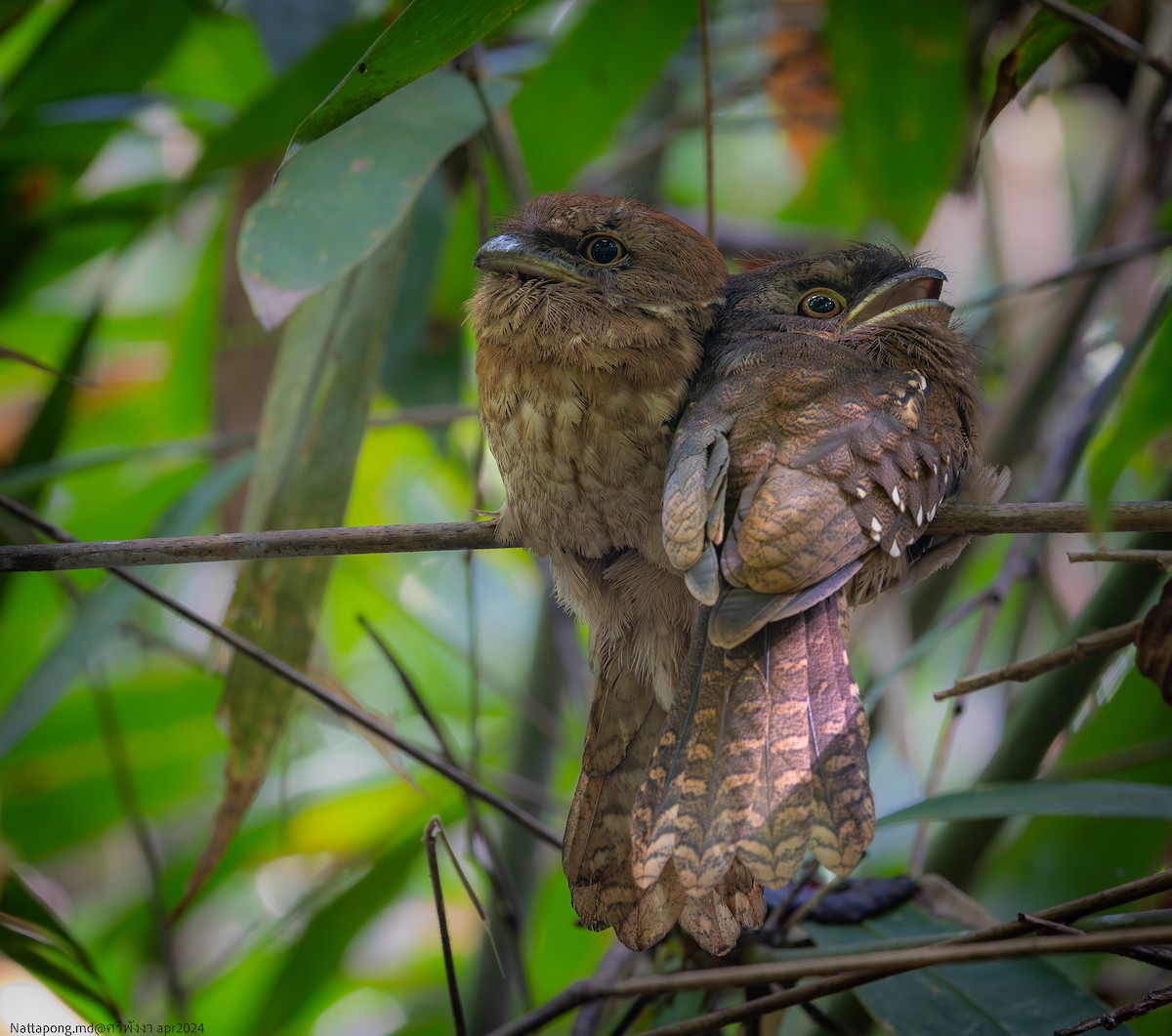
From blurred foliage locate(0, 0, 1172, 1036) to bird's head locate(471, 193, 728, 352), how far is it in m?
0.18

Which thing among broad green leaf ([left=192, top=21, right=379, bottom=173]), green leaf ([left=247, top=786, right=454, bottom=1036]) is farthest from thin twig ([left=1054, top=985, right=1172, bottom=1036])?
broad green leaf ([left=192, top=21, right=379, bottom=173])

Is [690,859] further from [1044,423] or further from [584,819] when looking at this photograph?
[1044,423]

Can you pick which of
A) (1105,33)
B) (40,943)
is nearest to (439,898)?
(40,943)

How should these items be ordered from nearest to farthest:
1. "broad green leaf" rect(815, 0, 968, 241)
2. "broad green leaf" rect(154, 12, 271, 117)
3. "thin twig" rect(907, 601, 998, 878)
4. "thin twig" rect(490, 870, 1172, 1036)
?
"thin twig" rect(490, 870, 1172, 1036)
"thin twig" rect(907, 601, 998, 878)
"broad green leaf" rect(815, 0, 968, 241)
"broad green leaf" rect(154, 12, 271, 117)

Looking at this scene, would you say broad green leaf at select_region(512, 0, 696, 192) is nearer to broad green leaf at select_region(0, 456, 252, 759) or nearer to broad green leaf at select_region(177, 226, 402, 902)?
broad green leaf at select_region(177, 226, 402, 902)

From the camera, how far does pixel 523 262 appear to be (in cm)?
163

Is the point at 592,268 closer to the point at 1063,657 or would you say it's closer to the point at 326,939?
the point at 1063,657

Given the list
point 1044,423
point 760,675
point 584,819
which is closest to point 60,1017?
point 584,819

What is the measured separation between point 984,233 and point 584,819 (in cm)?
296

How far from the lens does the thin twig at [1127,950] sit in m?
1.19

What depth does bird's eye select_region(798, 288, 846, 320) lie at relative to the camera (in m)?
1.82

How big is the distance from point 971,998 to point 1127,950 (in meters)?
0.52

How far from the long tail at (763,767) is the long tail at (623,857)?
0.08 m

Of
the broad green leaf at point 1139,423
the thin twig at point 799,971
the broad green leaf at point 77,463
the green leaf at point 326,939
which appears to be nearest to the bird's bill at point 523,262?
the broad green leaf at point 1139,423
